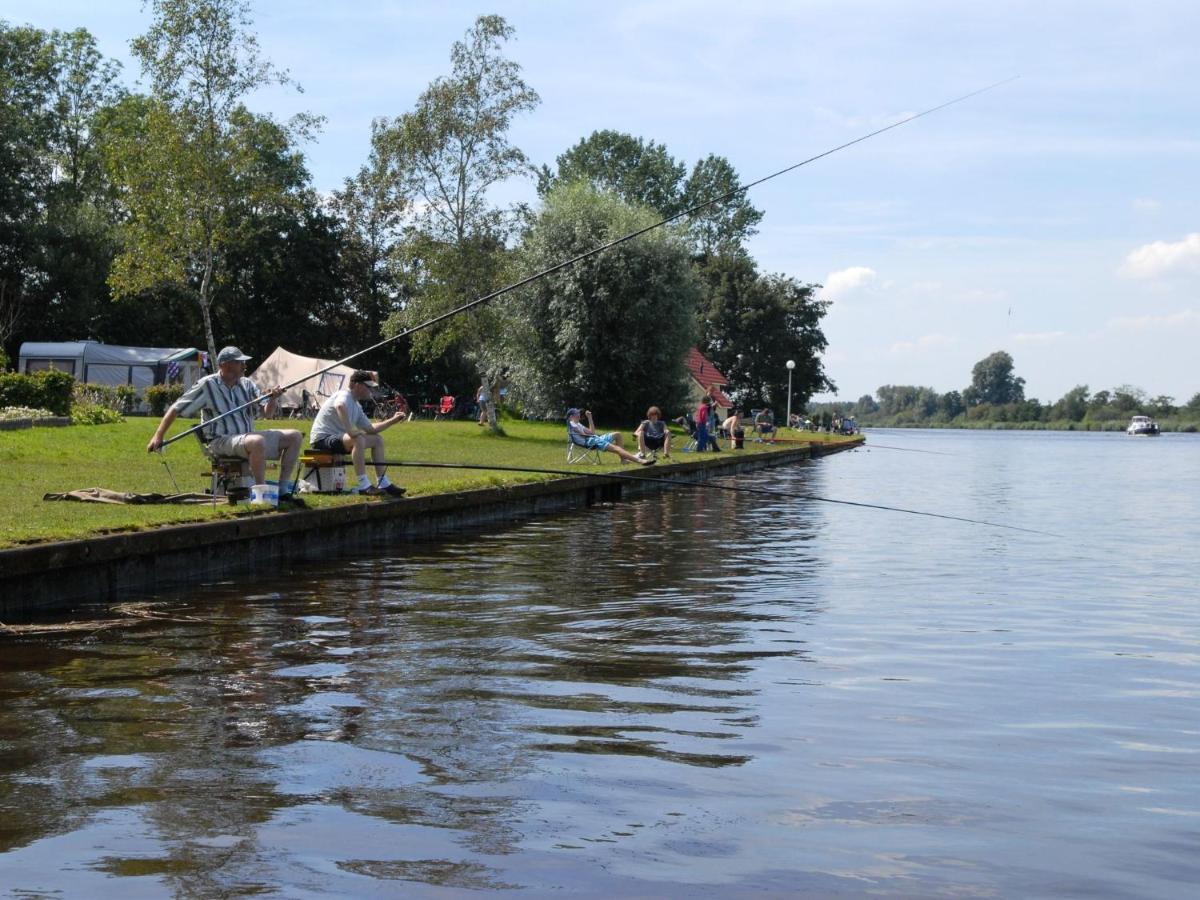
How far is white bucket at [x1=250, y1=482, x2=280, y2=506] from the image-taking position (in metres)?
12.5

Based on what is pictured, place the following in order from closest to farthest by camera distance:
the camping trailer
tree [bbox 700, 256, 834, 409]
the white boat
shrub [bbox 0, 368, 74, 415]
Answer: shrub [bbox 0, 368, 74, 415], the camping trailer, tree [bbox 700, 256, 834, 409], the white boat

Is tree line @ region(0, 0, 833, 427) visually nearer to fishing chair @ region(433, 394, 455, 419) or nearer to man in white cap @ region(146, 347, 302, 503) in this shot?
fishing chair @ region(433, 394, 455, 419)

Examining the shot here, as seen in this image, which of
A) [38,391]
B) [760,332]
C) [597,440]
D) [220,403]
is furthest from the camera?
[760,332]

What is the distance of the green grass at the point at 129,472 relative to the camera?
35.1 feet

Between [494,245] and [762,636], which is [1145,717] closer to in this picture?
[762,636]

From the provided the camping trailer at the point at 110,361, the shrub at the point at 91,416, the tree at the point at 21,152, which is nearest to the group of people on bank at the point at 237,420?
the shrub at the point at 91,416

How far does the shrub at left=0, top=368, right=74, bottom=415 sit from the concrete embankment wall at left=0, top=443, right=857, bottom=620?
35.7 feet

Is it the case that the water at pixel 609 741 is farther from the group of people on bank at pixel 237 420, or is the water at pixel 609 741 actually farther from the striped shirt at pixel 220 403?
the striped shirt at pixel 220 403

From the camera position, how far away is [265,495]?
41.2 ft

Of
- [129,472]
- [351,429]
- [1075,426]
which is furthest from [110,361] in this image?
[1075,426]

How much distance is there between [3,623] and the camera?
841 cm

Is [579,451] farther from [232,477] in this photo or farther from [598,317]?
[598,317]

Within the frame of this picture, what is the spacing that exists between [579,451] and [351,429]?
45.3ft

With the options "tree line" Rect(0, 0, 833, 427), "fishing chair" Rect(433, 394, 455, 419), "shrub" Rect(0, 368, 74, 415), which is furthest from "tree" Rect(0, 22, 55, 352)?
"shrub" Rect(0, 368, 74, 415)
